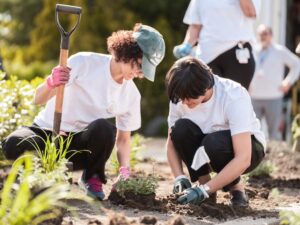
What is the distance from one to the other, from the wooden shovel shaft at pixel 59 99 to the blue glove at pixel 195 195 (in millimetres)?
836

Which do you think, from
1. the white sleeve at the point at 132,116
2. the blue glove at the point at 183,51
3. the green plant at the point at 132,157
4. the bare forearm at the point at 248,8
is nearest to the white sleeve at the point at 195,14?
the blue glove at the point at 183,51

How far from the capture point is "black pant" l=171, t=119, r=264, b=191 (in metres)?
5.11

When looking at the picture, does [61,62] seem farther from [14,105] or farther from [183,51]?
[14,105]

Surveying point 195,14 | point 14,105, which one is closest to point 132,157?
point 14,105

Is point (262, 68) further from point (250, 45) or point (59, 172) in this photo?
point (59, 172)

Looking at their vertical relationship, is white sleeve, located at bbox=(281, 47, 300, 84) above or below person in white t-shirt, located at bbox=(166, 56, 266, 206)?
below

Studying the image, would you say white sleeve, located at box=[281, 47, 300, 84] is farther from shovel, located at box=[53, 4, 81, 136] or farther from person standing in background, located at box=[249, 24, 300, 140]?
shovel, located at box=[53, 4, 81, 136]

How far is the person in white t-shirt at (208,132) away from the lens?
491 centimetres

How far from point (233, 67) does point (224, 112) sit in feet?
4.68

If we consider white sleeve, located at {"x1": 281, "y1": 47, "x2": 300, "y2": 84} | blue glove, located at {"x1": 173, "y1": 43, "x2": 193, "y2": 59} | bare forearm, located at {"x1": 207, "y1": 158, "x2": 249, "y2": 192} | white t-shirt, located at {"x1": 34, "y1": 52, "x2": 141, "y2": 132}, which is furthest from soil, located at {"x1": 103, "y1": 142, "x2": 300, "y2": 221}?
white sleeve, located at {"x1": 281, "y1": 47, "x2": 300, "y2": 84}

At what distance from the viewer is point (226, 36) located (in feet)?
21.2

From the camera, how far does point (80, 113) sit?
5402mm

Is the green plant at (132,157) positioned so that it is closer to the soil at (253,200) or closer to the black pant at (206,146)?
the soil at (253,200)

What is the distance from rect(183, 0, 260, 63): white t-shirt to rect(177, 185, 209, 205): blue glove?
1.77 meters
